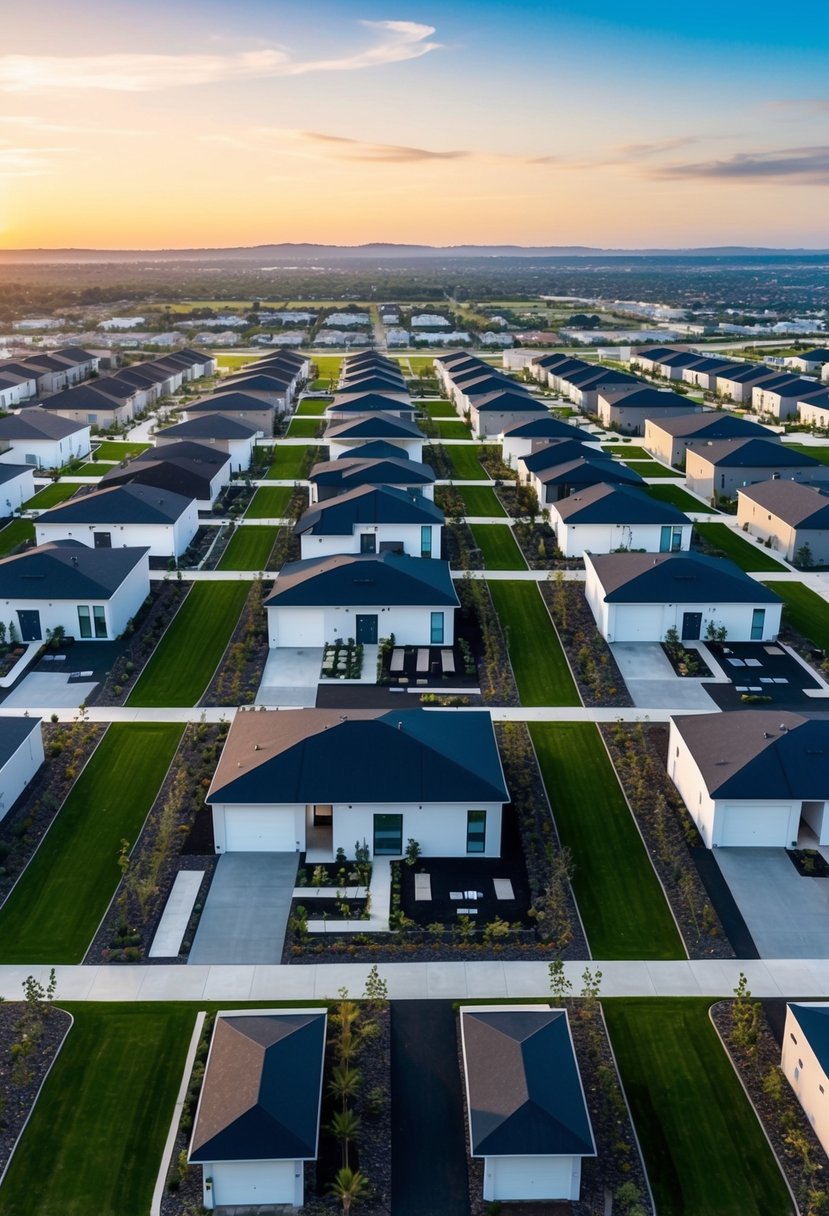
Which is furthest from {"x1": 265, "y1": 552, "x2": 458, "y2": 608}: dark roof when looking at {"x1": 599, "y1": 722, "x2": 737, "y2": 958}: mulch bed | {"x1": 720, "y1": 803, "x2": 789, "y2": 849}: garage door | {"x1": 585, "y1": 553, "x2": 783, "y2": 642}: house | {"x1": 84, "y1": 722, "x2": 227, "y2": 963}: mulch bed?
{"x1": 720, "y1": 803, "x2": 789, "y2": 849}: garage door

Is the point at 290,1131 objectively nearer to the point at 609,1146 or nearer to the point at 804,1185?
the point at 609,1146

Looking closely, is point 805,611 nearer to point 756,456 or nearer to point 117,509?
point 756,456

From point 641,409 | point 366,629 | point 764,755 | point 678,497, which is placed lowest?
point 366,629

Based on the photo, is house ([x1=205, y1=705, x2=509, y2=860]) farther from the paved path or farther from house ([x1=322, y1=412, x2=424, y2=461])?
house ([x1=322, y1=412, x2=424, y2=461])

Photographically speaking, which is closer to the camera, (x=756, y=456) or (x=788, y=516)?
(x=788, y=516)

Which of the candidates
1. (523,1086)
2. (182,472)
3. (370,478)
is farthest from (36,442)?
(523,1086)

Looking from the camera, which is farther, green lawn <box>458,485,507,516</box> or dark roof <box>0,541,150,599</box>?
green lawn <box>458,485,507,516</box>
